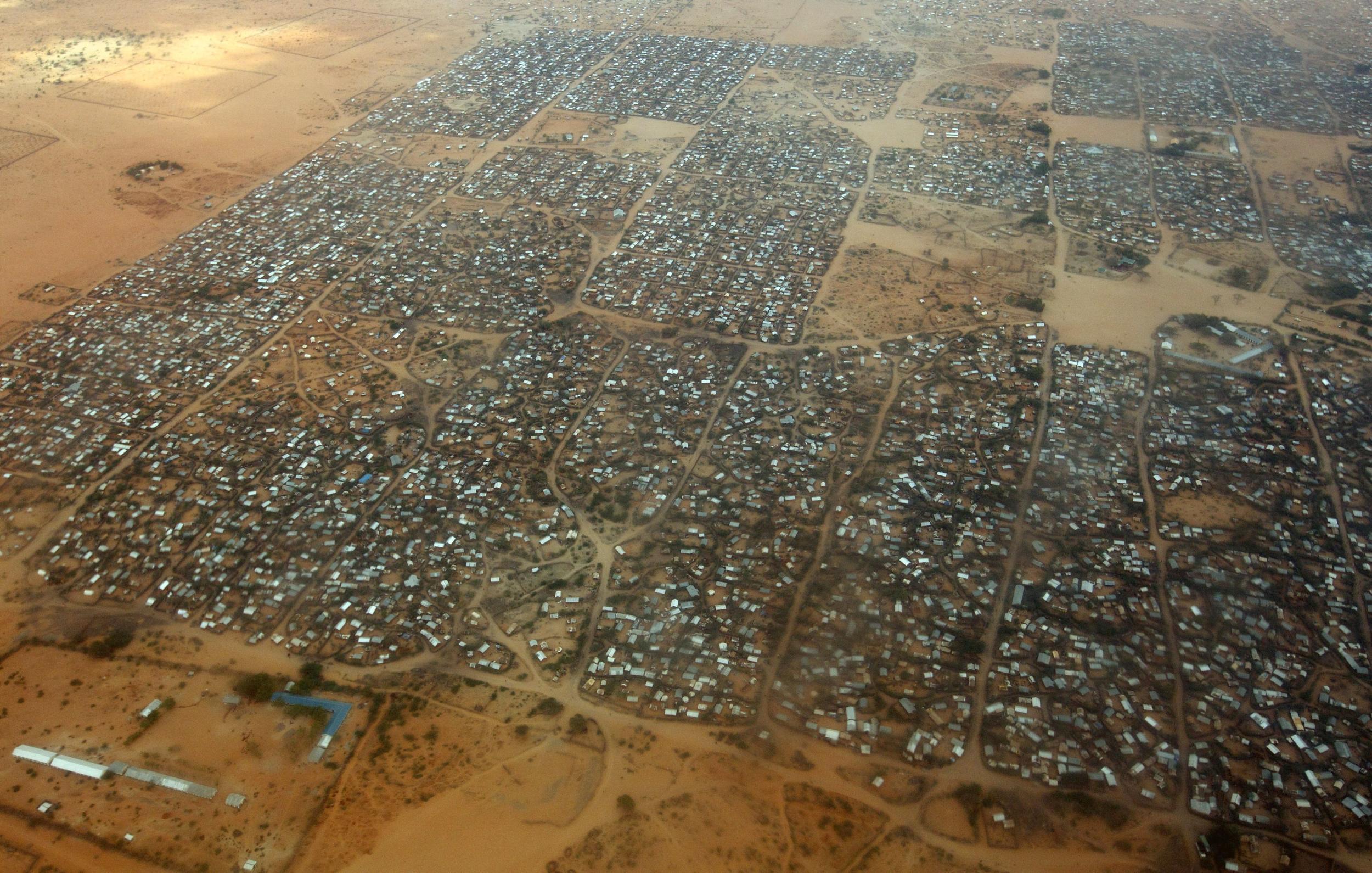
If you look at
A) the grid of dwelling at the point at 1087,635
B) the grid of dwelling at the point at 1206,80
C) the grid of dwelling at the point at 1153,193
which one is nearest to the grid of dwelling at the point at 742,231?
the grid of dwelling at the point at 1153,193

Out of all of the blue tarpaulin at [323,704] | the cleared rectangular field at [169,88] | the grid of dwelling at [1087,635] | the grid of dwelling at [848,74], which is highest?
the grid of dwelling at [848,74]

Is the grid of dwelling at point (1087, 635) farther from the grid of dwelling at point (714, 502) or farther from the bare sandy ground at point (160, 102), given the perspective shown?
the bare sandy ground at point (160, 102)

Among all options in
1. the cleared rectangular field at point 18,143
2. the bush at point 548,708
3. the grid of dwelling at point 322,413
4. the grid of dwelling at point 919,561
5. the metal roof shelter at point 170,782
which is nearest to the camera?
the metal roof shelter at point 170,782

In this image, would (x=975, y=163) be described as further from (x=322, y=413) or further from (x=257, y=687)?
(x=257, y=687)

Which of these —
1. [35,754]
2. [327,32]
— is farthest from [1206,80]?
[35,754]

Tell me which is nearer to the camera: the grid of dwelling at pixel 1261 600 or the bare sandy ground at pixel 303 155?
the bare sandy ground at pixel 303 155

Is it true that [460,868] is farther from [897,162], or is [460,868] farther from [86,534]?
[897,162]
